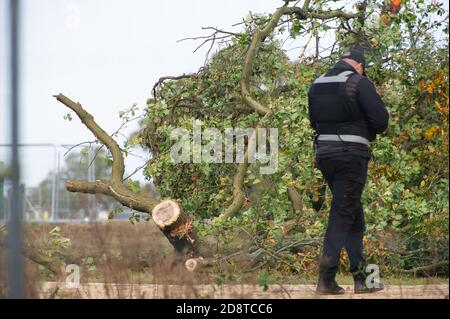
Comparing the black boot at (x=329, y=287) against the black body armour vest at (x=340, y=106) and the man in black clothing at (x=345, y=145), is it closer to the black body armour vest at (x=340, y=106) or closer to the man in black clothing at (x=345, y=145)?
the man in black clothing at (x=345, y=145)

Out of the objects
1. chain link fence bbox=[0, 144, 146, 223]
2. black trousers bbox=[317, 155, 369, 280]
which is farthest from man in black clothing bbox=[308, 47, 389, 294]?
chain link fence bbox=[0, 144, 146, 223]

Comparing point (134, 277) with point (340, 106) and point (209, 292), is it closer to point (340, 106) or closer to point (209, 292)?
point (209, 292)

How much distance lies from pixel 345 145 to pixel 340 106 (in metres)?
0.32

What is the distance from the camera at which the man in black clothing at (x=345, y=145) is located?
26.0 ft

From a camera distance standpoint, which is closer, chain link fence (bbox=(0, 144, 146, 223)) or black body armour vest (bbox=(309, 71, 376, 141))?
chain link fence (bbox=(0, 144, 146, 223))

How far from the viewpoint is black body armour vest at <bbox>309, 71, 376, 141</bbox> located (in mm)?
7918

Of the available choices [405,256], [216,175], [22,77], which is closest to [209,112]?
[216,175]

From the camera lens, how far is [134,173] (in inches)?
458

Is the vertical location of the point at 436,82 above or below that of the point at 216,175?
above

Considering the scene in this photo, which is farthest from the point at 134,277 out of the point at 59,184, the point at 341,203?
the point at 59,184

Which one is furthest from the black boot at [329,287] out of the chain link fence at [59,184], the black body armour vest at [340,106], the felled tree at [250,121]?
the felled tree at [250,121]

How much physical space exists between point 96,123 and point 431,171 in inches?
156

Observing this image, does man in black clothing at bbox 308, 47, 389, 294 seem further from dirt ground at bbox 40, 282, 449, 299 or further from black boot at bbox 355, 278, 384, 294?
dirt ground at bbox 40, 282, 449, 299
